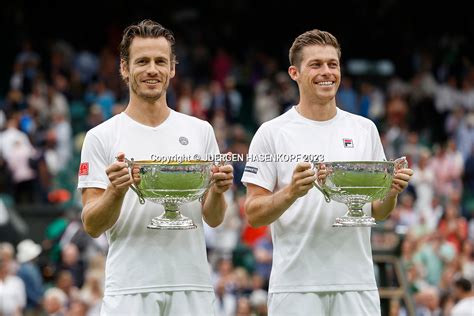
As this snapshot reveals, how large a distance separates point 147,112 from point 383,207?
1.37 meters

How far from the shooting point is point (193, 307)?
248 inches

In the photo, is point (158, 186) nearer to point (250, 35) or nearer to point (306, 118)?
point (306, 118)

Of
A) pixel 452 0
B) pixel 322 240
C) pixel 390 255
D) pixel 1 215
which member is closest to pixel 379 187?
pixel 322 240

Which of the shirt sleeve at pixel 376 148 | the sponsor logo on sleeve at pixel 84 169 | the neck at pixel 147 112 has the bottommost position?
the sponsor logo on sleeve at pixel 84 169

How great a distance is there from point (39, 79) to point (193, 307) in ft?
46.1

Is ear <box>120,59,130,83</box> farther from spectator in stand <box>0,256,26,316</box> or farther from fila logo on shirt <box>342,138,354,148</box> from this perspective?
spectator in stand <box>0,256,26,316</box>

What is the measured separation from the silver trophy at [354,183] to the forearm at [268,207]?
172mm

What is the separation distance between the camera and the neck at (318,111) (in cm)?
668

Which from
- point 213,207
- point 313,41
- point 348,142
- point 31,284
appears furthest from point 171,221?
point 31,284

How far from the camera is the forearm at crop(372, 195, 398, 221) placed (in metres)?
6.52

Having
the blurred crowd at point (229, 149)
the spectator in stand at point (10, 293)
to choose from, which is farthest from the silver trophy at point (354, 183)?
the spectator in stand at point (10, 293)

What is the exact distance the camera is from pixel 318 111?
6688 mm

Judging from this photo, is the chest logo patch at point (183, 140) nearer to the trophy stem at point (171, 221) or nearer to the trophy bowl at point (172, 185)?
the trophy bowl at point (172, 185)

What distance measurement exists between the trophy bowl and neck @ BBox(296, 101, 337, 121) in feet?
2.69
